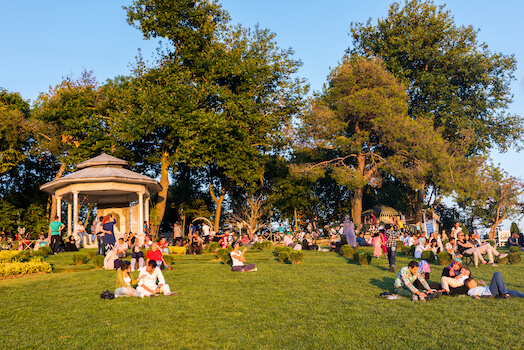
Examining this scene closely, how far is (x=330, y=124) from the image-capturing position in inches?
1437

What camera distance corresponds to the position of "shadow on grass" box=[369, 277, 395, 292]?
43.6 ft

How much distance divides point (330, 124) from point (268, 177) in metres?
10.0

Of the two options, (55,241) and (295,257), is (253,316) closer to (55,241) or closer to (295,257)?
(295,257)

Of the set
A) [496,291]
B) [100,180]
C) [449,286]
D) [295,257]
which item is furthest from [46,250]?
[496,291]

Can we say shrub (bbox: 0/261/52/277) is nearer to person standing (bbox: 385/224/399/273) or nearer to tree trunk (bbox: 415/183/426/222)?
person standing (bbox: 385/224/399/273)

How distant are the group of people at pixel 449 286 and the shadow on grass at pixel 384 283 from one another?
1088 mm

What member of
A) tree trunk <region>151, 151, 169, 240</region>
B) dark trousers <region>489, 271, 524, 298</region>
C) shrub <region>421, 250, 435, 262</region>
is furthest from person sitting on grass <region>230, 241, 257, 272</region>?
tree trunk <region>151, 151, 169, 240</region>

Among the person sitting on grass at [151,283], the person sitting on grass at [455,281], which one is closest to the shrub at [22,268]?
the person sitting on grass at [151,283]

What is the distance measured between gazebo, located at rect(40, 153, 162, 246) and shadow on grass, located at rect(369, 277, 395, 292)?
15475 millimetres

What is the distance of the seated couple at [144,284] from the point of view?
12.3 meters

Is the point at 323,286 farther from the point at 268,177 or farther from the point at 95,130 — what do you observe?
the point at 268,177

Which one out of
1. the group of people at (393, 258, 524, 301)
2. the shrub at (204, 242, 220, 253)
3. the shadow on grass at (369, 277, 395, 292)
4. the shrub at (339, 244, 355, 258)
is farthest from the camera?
the shrub at (204, 242, 220, 253)

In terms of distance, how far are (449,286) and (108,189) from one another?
20161 mm

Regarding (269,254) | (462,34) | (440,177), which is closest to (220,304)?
(269,254)
